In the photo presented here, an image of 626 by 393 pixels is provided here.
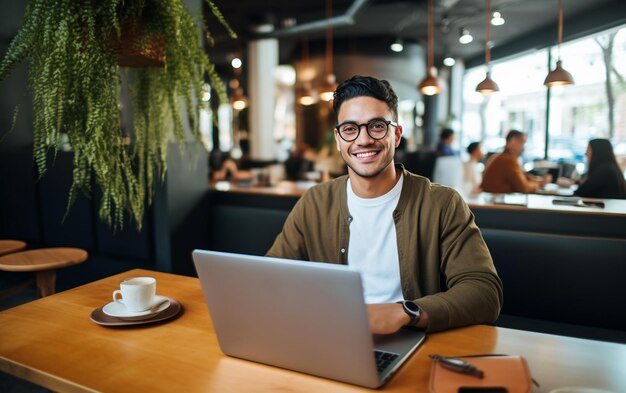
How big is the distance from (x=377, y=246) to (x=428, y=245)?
167mm

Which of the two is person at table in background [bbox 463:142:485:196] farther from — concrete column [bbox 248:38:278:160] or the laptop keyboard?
concrete column [bbox 248:38:278:160]

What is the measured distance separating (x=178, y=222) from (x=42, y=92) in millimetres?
1708

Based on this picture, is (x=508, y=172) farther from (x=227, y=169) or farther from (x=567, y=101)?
(x=567, y=101)

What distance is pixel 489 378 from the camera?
3.03ft

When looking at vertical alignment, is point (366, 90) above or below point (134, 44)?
below

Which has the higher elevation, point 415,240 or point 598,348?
point 415,240

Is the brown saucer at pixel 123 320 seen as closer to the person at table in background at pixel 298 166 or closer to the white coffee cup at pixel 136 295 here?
the white coffee cup at pixel 136 295

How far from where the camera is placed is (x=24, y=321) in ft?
4.37

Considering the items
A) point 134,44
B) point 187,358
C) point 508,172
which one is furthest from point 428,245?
point 508,172

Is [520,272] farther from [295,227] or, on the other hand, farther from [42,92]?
[42,92]

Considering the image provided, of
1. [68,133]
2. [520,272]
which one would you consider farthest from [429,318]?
[520,272]

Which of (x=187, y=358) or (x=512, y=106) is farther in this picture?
(x=512, y=106)

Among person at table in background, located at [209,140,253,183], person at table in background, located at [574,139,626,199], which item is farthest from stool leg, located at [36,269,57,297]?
person at table in background, located at [574,139,626,199]

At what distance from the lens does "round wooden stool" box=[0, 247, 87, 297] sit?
8.25 ft
